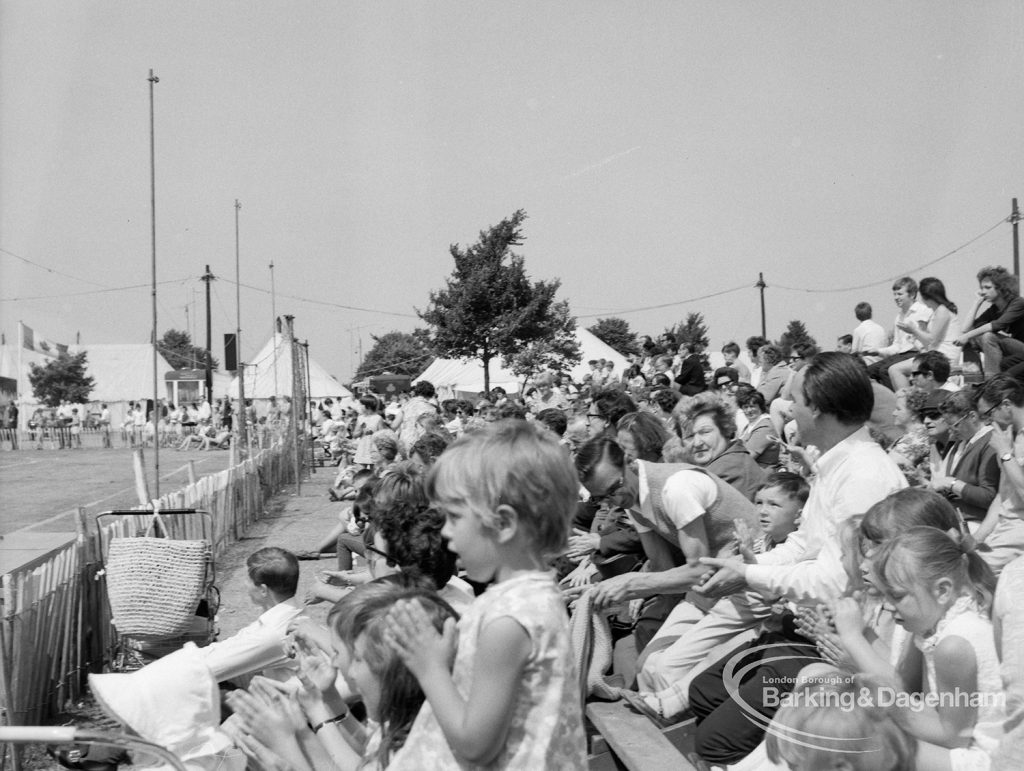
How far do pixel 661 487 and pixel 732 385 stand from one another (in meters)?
6.47

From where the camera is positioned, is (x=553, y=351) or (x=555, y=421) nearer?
(x=555, y=421)

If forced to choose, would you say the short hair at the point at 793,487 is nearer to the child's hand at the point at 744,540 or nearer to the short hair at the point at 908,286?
the child's hand at the point at 744,540

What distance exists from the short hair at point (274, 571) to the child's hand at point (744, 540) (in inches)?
79.9

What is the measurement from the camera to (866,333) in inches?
424

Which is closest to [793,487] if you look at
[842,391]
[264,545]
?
[842,391]

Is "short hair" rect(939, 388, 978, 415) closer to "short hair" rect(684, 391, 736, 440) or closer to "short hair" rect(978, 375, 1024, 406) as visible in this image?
"short hair" rect(978, 375, 1024, 406)

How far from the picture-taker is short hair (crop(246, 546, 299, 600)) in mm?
4578

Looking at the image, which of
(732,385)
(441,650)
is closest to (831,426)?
(441,650)

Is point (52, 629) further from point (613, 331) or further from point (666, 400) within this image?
point (613, 331)

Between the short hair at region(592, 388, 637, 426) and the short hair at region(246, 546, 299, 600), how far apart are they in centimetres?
364

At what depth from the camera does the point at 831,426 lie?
346cm

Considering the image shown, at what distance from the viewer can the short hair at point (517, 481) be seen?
6.68 feet

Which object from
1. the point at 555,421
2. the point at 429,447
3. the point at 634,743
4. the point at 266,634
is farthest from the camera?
the point at 555,421

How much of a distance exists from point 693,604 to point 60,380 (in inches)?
2783
